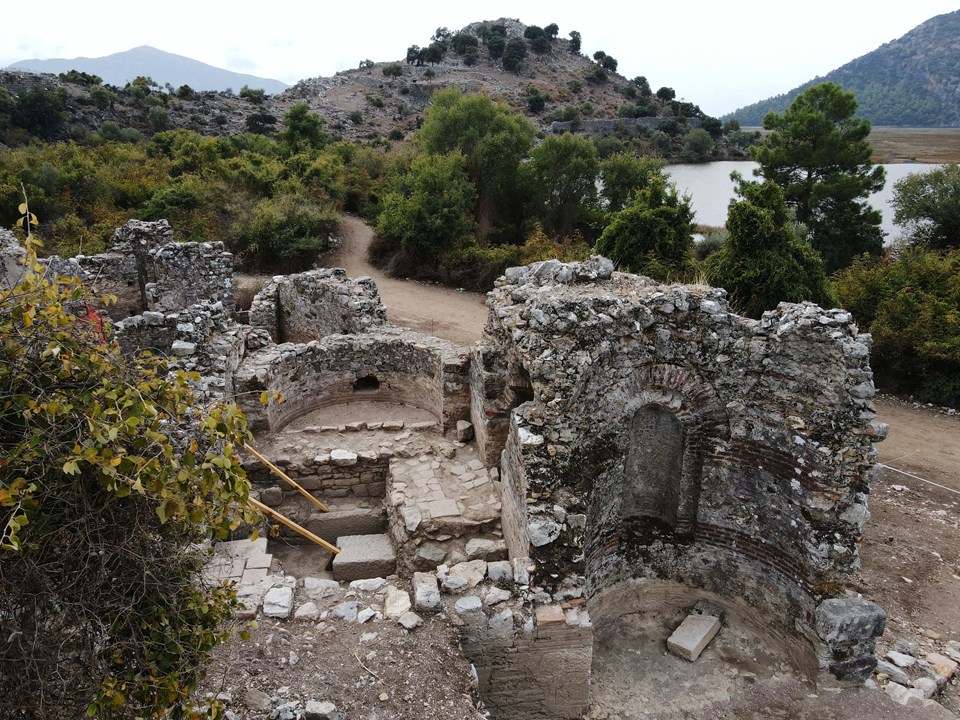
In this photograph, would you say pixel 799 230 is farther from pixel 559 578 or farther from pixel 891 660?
pixel 559 578

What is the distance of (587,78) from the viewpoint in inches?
2761

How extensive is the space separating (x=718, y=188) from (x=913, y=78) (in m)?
39.2

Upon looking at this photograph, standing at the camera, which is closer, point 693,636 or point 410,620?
point 410,620

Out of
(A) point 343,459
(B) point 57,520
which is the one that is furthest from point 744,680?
(B) point 57,520

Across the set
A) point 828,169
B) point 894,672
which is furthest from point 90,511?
point 828,169

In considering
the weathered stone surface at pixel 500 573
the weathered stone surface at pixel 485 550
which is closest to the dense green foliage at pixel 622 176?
the weathered stone surface at pixel 485 550

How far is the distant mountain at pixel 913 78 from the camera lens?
48969 millimetres

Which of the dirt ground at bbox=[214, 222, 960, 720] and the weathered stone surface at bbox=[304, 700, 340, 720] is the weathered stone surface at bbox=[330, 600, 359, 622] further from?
the weathered stone surface at bbox=[304, 700, 340, 720]

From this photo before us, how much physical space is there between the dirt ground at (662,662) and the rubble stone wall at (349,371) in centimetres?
493

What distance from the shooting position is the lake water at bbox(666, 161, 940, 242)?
24.9m

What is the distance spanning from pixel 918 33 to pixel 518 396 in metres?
83.9

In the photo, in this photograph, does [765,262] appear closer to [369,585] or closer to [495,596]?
[495,596]

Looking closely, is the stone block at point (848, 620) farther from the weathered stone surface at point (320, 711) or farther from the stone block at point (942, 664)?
the weathered stone surface at point (320, 711)

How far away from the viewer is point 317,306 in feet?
46.5
